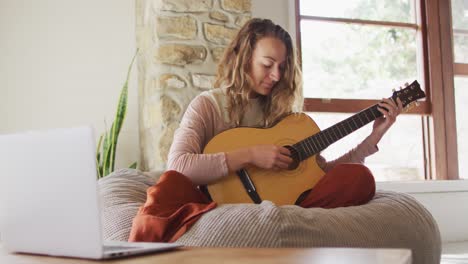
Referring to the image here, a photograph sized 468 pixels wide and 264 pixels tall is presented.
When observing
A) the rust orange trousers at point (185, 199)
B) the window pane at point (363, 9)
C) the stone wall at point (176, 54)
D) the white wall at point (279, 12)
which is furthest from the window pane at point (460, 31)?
the rust orange trousers at point (185, 199)

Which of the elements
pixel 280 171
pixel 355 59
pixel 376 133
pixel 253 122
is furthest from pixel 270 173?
pixel 355 59

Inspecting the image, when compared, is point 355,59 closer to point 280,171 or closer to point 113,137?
point 113,137

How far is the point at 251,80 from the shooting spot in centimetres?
215

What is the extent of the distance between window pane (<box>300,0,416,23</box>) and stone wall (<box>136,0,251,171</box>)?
73cm

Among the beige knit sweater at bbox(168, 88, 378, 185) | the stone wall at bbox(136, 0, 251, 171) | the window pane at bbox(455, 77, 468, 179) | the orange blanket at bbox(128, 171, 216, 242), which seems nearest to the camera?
the orange blanket at bbox(128, 171, 216, 242)

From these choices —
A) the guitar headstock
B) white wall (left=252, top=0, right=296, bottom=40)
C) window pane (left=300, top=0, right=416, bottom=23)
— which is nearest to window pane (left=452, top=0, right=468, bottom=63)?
window pane (left=300, top=0, right=416, bottom=23)

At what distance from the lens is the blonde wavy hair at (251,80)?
6.93 ft

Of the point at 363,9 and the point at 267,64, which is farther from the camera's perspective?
the point at 363,9

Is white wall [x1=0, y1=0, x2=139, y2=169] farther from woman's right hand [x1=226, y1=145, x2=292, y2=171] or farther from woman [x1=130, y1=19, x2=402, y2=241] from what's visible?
woman's right hand [x1=226, y1=145, x2=292, y2=171]

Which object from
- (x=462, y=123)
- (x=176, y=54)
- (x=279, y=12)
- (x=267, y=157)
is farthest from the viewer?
(x=462, y=123)

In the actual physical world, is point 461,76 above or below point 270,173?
above

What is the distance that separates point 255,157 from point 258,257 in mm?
1212

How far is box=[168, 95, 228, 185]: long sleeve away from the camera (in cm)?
187

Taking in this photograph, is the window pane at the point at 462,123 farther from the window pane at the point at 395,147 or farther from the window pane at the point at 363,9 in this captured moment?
the window pane at the point at 363,9
